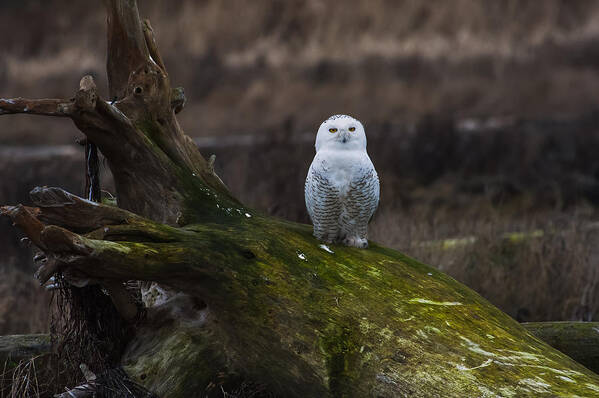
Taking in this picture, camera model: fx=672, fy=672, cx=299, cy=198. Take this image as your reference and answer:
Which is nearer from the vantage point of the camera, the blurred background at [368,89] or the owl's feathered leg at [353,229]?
the owl's feathered leg at [353,229]

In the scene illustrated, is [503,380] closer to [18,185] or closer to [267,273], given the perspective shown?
[267,273]

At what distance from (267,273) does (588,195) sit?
26.9ft

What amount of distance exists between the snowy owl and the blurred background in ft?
12.3

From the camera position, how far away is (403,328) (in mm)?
2930

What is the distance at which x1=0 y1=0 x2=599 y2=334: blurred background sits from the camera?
983cm

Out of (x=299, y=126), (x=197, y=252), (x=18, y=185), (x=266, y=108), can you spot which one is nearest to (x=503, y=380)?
(x=197, y=252)

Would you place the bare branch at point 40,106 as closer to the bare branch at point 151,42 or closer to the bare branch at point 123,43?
the bare branch at point 123,43

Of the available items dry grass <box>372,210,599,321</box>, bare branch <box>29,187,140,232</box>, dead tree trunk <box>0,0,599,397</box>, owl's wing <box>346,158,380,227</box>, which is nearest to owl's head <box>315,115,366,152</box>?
owl's wing <box>346,158,380,227</box>

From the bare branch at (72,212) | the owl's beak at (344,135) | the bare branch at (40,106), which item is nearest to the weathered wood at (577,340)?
the owl's beak at (344,135)

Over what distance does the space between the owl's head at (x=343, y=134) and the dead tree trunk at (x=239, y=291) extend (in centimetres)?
51

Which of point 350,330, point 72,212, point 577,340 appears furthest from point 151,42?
point 577,340

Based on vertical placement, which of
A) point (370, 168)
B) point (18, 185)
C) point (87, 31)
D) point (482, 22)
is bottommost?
point (18, 185)

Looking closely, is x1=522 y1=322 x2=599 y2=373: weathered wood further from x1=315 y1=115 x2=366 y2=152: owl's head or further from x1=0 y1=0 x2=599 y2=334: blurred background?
x1=0 y1=0 x2=599 y2=334: blurred background

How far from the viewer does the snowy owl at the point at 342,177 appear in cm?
318
